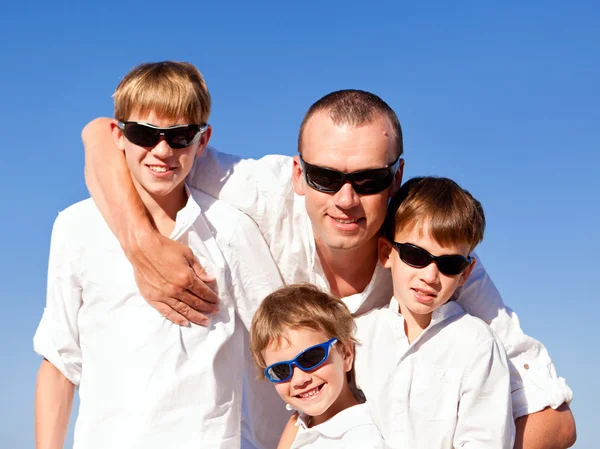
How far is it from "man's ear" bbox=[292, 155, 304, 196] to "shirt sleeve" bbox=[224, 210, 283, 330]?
0.41 m

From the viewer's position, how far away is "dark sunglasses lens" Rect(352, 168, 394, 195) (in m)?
5.44

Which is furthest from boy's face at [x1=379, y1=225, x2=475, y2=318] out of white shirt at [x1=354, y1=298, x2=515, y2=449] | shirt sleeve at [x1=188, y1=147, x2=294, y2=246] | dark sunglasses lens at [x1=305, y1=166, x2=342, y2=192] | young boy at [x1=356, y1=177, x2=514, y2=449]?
shirt sleeve at [x1=188, y1=147, x2=294, y2=246]

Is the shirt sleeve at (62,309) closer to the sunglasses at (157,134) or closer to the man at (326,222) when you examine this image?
the man at (326,222)

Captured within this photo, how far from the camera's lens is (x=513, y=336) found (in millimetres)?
5680

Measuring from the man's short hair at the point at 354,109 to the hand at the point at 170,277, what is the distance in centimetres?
108

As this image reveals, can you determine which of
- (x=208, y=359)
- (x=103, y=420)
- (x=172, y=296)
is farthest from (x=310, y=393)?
(x=103, y=420)

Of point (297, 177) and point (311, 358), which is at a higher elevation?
point (297, 177)

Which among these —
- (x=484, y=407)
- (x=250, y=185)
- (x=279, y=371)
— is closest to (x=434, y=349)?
(x=484, y=407)

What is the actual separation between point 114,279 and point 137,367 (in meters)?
0.59

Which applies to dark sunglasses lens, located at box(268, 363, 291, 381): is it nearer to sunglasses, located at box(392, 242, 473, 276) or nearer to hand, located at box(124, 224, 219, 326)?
hand, located at box(124, 224, 219, 326)

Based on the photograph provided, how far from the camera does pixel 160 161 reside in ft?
17.5

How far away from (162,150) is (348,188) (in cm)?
118

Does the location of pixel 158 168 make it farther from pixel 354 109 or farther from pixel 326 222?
pixel 354 109

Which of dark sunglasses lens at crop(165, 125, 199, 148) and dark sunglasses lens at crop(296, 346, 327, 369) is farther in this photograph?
dark sunglasses lens at crop(165, 125, 199, 148)
